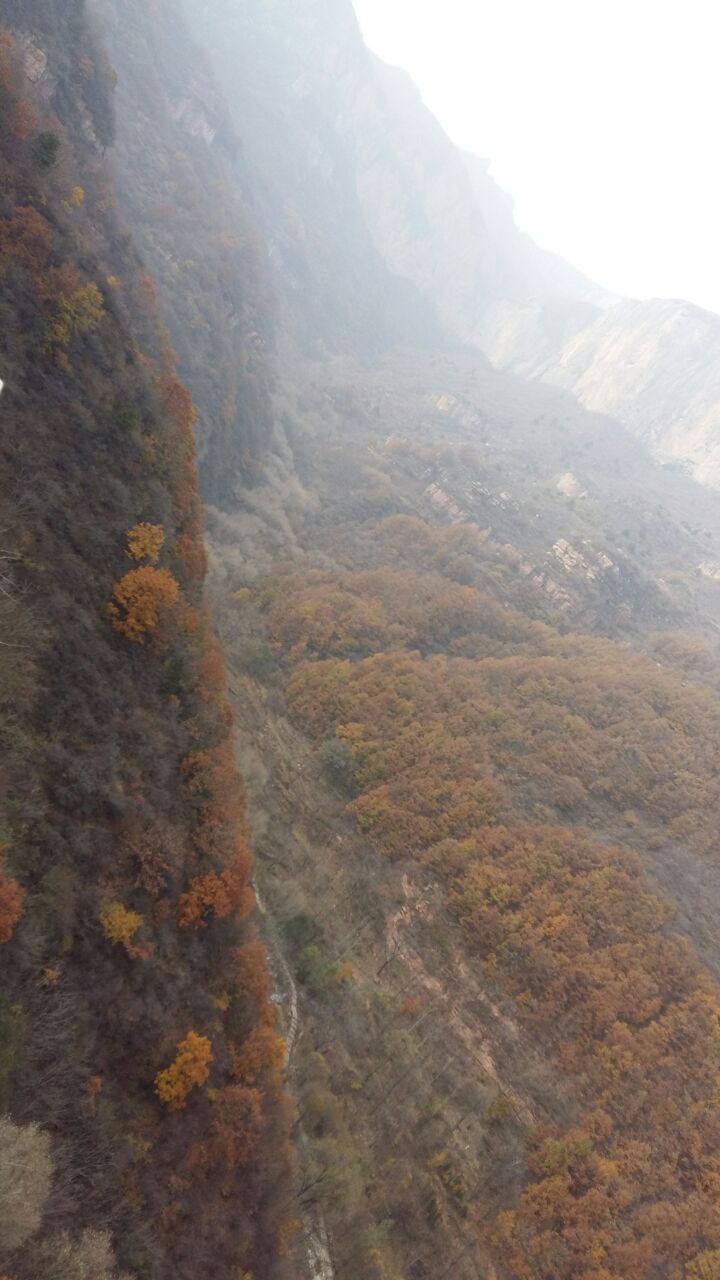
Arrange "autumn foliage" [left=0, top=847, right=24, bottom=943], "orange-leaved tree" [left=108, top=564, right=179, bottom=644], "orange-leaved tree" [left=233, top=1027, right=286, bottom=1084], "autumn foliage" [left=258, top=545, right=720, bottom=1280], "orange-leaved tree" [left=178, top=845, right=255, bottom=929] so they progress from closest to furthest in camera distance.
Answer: "autumn foliage" [left=0, top=847, right=24, bottom=943], "orange-leaved tree" [left=233, top=1027, right=286, bottom=1084], "orange-leaved tree" [left=178, top=845, right=255, bottom=929], "orange-leaved tree" [left=108, top=564, right=179, bottom=644], "autumn foliage" [left=258, top=545, right=720, bottom=1280]

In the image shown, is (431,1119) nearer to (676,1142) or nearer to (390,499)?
(676,1142)

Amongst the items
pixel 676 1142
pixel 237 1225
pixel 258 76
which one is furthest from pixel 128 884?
pixel 258 76

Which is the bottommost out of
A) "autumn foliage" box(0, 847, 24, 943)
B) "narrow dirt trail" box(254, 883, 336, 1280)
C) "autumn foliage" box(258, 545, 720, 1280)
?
"narrow dirt trail" box(254, 883, 336, 1280)

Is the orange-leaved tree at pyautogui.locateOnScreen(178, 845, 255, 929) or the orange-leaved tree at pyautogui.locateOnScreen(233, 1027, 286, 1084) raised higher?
the orange-leaved tree at pyautogui.locateOnScreen(178, 845, 255, 929)

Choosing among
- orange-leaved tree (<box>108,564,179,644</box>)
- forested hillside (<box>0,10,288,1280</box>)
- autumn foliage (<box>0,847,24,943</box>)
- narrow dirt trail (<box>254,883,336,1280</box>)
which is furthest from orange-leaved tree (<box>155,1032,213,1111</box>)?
orange-leaved tree (<box>108,564,179,644</box>)

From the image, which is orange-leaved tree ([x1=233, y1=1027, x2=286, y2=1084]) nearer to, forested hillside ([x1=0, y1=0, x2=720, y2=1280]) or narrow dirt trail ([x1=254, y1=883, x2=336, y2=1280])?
forested hillside ([x1=0, y1=0, x2=720, y2=1280])

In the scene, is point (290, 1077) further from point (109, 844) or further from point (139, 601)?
point (139, 601)

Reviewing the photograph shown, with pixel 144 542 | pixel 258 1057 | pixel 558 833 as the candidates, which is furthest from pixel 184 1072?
pixel 558 833
